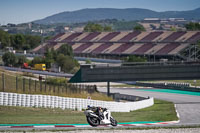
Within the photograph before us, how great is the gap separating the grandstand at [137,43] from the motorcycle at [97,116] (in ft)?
275

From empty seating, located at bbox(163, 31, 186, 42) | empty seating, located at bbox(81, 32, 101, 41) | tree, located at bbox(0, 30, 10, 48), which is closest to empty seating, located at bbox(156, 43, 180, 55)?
empty seating, located at bbox(163, 31, 186, 42)

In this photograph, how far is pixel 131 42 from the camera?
446 ft

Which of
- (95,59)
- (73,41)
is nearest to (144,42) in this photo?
(95,59)

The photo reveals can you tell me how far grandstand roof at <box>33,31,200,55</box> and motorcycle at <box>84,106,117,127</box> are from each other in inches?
3554

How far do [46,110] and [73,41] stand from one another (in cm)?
12161

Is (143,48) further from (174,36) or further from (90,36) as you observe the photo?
(90,36)

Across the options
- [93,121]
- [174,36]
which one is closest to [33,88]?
[93,121]

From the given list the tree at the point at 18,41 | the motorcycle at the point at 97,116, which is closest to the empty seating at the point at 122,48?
the tree at the point at 18,41

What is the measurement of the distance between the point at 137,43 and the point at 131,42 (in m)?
2.36

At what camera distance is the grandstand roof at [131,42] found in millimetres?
120000

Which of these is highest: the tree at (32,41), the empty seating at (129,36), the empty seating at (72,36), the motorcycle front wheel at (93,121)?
the motorcycle front wheel at (93,121)

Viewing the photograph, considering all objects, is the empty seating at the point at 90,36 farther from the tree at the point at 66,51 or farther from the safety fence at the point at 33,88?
the safety fence at the point at 33,88

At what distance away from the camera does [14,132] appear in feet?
69.1

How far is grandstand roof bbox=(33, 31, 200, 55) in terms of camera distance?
120000 mm
